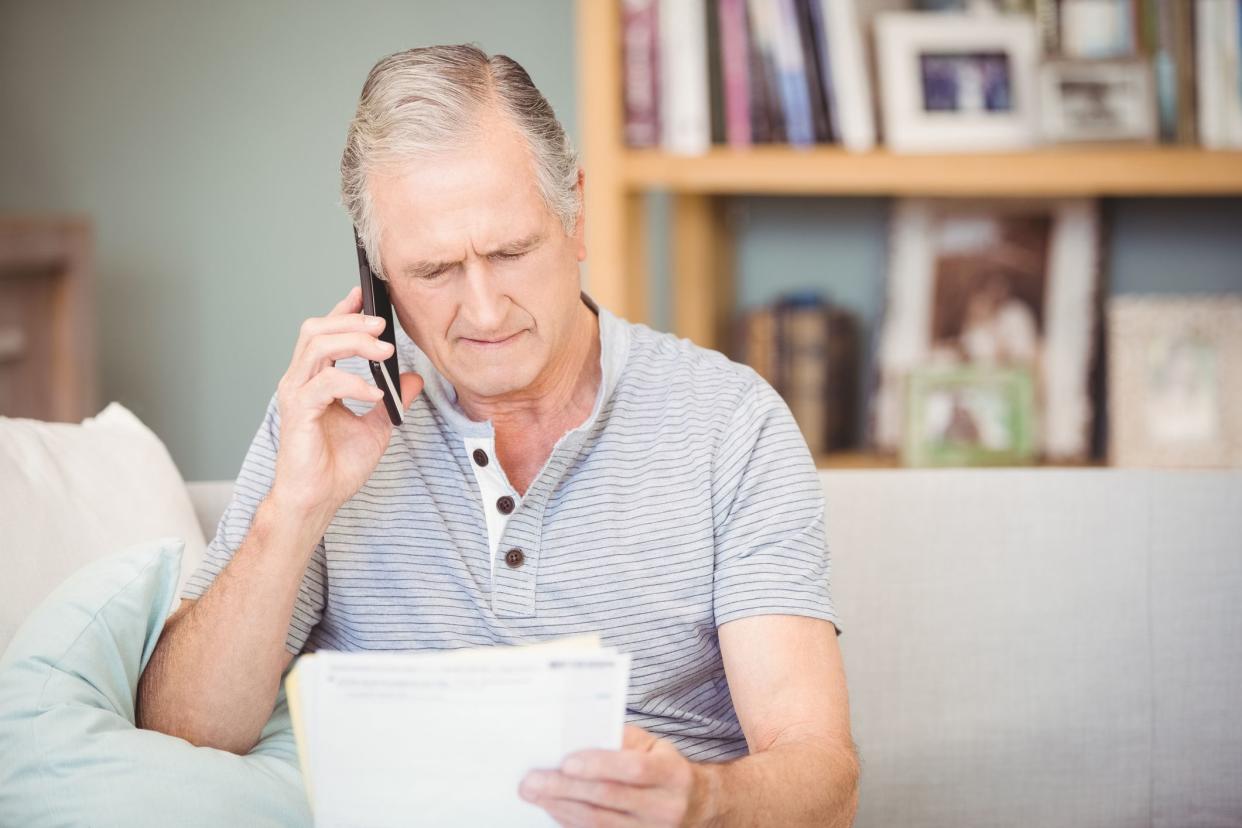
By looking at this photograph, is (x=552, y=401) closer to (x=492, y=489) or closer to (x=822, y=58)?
(x=492, y=489)

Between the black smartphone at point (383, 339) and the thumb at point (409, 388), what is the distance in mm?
18

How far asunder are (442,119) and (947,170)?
1171 mm

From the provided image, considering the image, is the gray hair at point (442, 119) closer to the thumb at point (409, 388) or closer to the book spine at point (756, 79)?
the thumb at point (409, 388)

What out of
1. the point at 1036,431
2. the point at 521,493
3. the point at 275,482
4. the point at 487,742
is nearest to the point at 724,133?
the point at 1036,431

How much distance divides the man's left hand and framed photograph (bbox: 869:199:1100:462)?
1.58 metres

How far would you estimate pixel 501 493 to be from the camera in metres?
1.30

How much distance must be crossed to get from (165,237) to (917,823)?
6.51 feet

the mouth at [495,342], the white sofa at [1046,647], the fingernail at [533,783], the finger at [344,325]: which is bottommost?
the white sofa at [1046,647]

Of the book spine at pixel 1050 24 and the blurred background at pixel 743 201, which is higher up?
the book spine at pixel 1050 24

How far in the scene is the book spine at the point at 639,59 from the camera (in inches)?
87.2

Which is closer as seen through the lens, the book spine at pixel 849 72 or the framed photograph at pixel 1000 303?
the book spine at pixel 849 72

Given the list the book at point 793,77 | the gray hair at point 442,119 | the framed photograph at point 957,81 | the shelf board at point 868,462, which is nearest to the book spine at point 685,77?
the book at point 793,77

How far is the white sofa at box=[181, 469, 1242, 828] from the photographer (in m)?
1.54

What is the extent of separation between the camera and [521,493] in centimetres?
132
